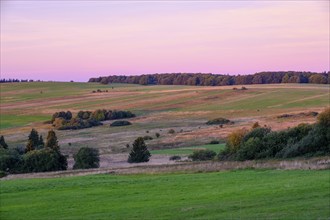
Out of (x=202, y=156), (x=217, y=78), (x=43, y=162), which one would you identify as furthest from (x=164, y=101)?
(x=43, y=162)

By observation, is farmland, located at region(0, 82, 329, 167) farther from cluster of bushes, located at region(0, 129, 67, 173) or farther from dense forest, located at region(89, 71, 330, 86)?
dense forest, located at region(89, 71, 330, 86)

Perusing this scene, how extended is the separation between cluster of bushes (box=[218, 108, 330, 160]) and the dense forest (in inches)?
4212

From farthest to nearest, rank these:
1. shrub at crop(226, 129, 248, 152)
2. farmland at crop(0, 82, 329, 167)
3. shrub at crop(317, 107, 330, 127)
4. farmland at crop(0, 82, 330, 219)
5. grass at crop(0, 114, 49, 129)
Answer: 1. grass at crop(0, 114, 49, 129)
2. farmland at crop(0, 82, 329, 167)
3. shrub at crop(226, 129, 248, 152)
4. shrub at crop(317, 107, 330, 127)
5. farmland at crop(0, 82, 330, 219)

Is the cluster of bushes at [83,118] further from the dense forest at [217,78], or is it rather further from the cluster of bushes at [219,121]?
the dense forest at [217,78]

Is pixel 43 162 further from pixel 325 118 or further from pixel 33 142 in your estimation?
pixel 325 118

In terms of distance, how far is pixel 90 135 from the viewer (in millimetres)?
81500

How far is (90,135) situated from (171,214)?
206 feet

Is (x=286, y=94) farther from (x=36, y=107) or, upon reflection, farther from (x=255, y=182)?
(x=255, y=182)

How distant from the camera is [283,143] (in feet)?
145

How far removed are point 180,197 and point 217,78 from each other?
495ft

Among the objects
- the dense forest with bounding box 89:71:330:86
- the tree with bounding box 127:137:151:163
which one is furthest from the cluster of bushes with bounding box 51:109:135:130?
the dense forest with bounding box 89:71:330:86

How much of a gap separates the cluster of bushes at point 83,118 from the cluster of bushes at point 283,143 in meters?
48.6

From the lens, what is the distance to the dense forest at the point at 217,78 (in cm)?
15650

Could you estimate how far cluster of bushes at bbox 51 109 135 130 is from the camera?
93500 millimetres
